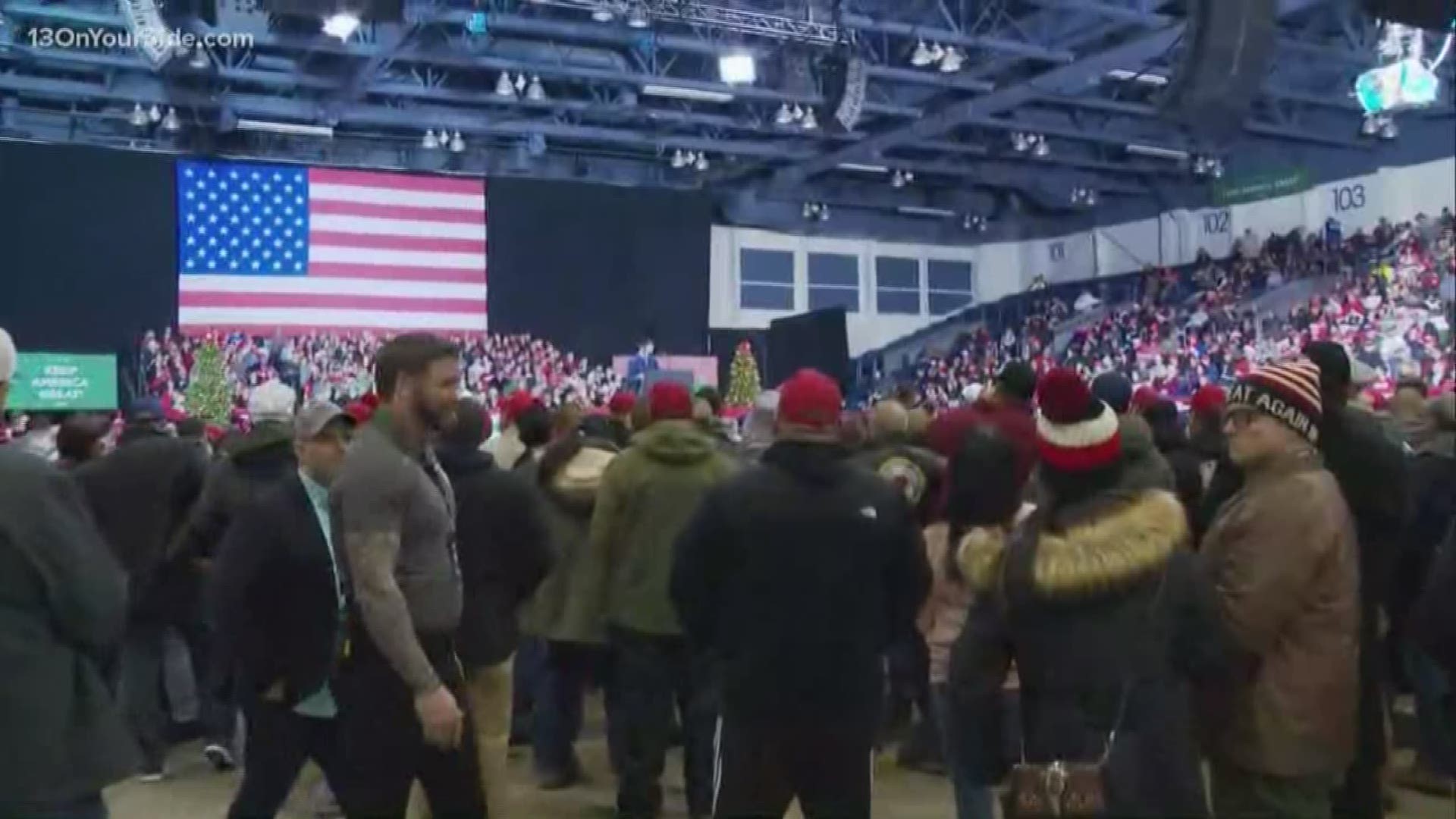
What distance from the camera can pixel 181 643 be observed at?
575 centimetres

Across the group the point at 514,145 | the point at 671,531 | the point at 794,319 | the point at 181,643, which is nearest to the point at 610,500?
the point at 671,531

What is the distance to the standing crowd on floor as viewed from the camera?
8.79ft

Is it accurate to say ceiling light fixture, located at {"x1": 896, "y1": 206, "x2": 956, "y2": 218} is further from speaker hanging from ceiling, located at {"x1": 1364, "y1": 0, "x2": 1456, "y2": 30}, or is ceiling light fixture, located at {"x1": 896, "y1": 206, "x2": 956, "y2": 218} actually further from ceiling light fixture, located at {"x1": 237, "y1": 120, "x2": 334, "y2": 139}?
speaker hanging from ceiling, located at {"x1": 1364, "y1": 0, "x2": 1456, "y2": 30}

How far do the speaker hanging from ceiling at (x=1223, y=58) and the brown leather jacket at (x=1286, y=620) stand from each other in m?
7.15

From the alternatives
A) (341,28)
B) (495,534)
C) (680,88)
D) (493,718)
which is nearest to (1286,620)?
(493,718)

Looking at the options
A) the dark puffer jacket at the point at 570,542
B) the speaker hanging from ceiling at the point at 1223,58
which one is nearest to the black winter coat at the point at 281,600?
the dark puffer jacket at the point at 570,542

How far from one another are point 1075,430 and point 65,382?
58.3 ft

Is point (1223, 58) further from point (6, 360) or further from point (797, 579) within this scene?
point (6, 360)

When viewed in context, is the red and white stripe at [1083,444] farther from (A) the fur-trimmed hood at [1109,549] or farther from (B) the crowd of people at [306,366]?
(B) the crowd of people at [306,366]

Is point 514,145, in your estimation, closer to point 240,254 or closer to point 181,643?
point 240,254

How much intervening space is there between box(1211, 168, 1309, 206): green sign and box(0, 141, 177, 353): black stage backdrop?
16.6 meters

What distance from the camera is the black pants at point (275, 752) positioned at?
10.7 feet

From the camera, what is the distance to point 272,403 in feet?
16.3

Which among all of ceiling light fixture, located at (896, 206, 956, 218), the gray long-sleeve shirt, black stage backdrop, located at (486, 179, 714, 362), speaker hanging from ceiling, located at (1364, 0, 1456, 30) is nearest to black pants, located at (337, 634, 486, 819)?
the gray long-sleeve shirt
